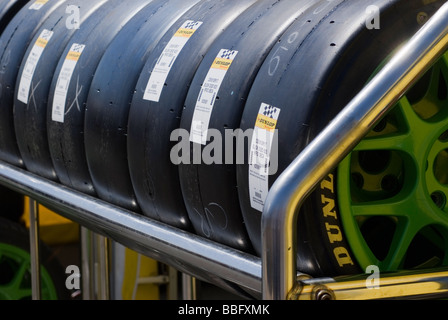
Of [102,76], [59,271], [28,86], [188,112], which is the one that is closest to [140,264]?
[59,271]

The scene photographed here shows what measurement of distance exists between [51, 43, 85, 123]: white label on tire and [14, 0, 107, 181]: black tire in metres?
0.07

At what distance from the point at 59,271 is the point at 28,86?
1734mm

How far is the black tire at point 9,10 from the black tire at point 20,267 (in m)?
1.33

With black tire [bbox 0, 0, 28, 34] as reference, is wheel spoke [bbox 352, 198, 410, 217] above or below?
below

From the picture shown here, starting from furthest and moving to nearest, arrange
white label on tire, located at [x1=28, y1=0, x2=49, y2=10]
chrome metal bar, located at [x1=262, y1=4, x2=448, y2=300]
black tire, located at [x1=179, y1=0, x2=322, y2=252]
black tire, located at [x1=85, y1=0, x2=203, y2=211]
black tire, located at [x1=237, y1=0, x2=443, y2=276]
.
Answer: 1. white label on tire, located at [x1=28, y1=0, x2=49, y2=10]
2. black tire, located at [x1=85, y1=0, x2=203, y2=211]
3. black tire, located at [x1=179, y1=0, x2=322, y2=252]
4. black tire, located at [x1=237, y1=0, x2=443, y2=276]
5. chrome metal bar, located at [x1=262, y1=4, x2=448, y2=300]

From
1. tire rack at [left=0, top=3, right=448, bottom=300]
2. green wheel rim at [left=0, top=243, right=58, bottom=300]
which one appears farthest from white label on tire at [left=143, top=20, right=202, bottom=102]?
green wheel rim at [left=0, top=243, right=58, bottom=300]

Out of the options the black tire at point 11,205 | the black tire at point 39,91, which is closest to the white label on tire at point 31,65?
the black tire at point 39,91

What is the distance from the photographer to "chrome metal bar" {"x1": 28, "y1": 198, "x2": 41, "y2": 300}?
9.78 ft

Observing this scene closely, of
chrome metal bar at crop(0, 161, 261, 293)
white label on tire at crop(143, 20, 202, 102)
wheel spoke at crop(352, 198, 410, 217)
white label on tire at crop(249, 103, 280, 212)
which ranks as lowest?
chrome metal bar at crop(0, 161, 261, 293)

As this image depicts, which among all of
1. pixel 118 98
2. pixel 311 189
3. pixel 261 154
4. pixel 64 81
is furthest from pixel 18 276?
pixel 311 189

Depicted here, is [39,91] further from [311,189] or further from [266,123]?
[311,189]

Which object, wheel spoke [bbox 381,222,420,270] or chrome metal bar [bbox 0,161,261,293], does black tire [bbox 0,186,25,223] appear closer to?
chrome metal bar [bbox 0,161,261,293]

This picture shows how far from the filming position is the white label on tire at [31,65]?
7.72ft

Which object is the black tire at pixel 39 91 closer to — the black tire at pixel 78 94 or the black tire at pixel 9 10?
the black tire at pixel 78 94
